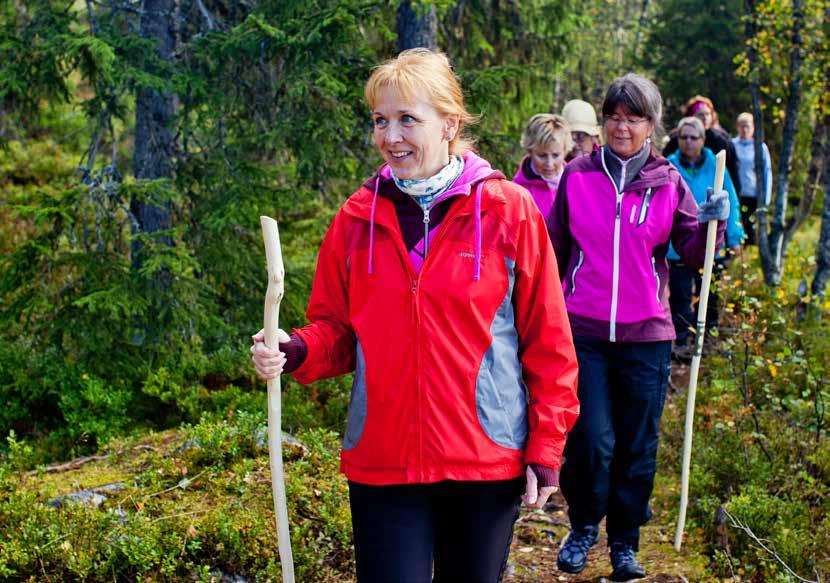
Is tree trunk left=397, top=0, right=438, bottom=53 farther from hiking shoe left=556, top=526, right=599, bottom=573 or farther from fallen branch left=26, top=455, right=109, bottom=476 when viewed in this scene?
hiking shoe left=556, top=526, right=599, bottom=573

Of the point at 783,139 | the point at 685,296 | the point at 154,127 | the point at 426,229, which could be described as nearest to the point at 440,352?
the point at 426,229

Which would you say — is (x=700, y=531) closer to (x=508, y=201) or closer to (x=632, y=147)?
(x=632, y=147)

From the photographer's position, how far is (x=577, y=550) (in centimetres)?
499

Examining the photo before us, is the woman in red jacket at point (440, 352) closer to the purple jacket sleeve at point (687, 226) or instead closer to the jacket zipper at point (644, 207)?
the jacket zipper at point (644, 207)

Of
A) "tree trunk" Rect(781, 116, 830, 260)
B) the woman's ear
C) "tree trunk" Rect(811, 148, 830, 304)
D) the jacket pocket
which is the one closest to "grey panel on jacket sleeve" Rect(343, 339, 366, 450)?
the woman's ear

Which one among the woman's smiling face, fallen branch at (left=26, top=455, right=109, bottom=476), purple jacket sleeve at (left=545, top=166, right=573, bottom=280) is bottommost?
fallen branch at (left=26, top=455, right=109, bottom=476)

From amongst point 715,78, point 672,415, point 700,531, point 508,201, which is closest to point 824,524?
point 700,531

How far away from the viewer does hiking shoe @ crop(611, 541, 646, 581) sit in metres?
4.85

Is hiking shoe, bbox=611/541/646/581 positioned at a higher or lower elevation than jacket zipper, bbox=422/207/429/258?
lower

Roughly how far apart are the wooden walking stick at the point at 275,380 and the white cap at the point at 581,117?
4804 millimetres

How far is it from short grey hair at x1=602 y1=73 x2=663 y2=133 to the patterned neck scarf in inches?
71.5

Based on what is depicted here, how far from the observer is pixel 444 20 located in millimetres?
9945

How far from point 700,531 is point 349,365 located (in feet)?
11.2

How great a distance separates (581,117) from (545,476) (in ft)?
16.7
